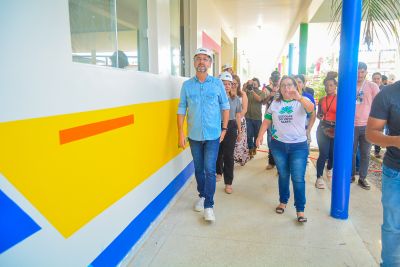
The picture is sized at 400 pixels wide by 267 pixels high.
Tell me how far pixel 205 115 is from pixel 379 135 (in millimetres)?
1497

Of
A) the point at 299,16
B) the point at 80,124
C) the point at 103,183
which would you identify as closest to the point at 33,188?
the point at 80,124

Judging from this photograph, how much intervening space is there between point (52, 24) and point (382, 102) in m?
1.71

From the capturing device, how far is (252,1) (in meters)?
6.28

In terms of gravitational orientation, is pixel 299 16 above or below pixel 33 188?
above

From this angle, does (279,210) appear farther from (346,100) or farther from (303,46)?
(303,46)

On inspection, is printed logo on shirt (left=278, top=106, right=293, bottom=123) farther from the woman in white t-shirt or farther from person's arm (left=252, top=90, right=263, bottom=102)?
person's arm (left=252, top=90, right=263, bottom=102)

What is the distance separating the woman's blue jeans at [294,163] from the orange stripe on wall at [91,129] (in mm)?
1378

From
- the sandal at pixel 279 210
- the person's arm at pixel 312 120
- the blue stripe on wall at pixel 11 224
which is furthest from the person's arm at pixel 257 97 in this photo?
the blue stripe on wall at pixel 11 224

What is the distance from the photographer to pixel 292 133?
8.70ft

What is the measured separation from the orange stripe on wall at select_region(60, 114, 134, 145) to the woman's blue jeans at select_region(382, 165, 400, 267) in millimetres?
1657

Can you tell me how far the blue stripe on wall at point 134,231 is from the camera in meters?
1.99

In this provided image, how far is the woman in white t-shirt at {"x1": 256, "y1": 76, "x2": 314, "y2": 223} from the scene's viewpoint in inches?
104

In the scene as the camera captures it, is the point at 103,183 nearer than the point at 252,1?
Yes

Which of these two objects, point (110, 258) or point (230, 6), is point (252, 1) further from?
point (110, 258)
